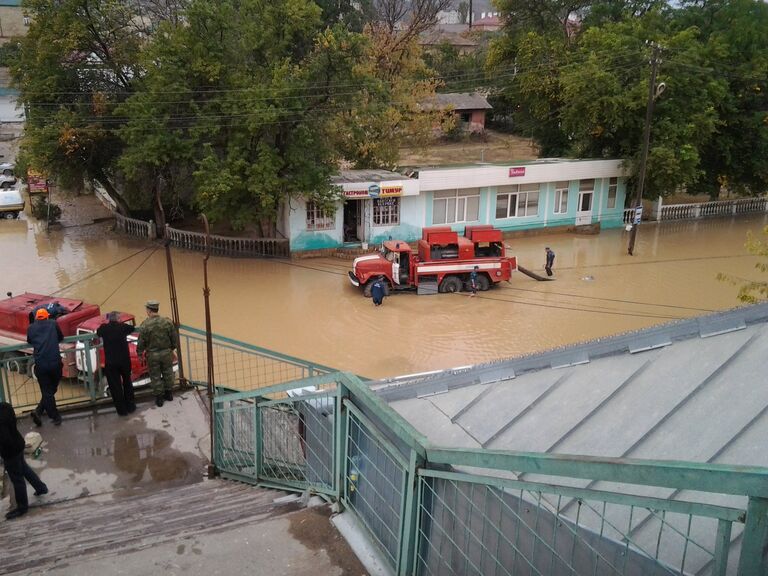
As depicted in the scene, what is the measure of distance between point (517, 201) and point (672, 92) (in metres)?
8.17

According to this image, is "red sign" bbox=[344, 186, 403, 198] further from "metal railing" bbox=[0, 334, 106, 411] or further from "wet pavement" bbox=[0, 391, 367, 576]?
"wet pavement" bbox=[0, 391, 367, 576]

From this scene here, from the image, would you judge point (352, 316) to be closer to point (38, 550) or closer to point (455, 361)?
point (455, 361)

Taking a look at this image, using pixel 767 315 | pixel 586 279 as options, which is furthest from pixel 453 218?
pixel 767 315

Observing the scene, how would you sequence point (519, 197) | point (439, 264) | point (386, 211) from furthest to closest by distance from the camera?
point (519, 197), point (386, 211), point (439, 264)

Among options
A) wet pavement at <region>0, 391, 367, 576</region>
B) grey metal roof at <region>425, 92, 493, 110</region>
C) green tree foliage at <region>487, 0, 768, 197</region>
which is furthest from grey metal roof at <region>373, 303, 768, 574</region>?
grey metal roof at <region>425, 92, 493, 110</region>

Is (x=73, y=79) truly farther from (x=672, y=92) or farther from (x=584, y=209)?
(x=672, y=92)

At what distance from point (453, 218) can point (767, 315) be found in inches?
914

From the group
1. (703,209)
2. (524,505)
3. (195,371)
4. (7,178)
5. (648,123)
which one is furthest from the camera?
(7,178)

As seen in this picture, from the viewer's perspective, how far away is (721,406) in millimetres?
4449

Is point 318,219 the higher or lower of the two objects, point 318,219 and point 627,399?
the lower

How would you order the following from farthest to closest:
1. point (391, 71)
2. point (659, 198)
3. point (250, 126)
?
point (391, 71)
point (659, 198)
point (250, 126)

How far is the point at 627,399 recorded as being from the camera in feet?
15.8

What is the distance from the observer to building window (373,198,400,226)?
2661 cm

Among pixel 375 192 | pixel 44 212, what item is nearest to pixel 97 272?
pixel 44 212
